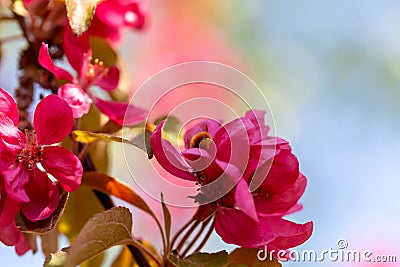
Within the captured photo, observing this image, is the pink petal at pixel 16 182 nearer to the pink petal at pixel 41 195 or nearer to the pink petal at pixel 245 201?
the pink petal at pixel 41 195

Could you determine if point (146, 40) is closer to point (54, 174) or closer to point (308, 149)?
point (308, 149)

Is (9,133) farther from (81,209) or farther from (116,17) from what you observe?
(116,17)

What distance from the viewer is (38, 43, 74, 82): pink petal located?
2.62ft

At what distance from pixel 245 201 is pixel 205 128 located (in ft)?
0.39

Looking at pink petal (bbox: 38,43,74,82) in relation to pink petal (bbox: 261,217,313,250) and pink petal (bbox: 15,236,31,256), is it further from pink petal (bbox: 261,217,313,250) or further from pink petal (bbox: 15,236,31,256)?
pink petal (bbox: 261,217,313,250)

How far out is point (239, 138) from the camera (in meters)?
0.72

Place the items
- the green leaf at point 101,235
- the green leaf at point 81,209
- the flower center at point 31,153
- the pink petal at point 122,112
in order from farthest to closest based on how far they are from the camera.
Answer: the green leaf at point 81,209 → the pink petal at point 122,112 → the flower center at point 31,153 → the green leaf at point 101,235

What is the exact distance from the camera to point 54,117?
0.75 metres

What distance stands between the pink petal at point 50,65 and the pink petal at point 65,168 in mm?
112

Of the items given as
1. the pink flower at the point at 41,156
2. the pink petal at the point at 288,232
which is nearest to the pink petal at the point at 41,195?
the pink flower at the point at 41,156

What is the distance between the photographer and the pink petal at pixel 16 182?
700 mm

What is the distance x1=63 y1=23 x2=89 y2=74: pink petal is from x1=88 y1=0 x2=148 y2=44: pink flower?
4.5 inches

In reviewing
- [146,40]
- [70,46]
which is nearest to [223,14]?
[146,40]

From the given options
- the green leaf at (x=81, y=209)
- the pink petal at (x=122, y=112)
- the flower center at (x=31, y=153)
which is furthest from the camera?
the green leaf at (x=81, y=209)
